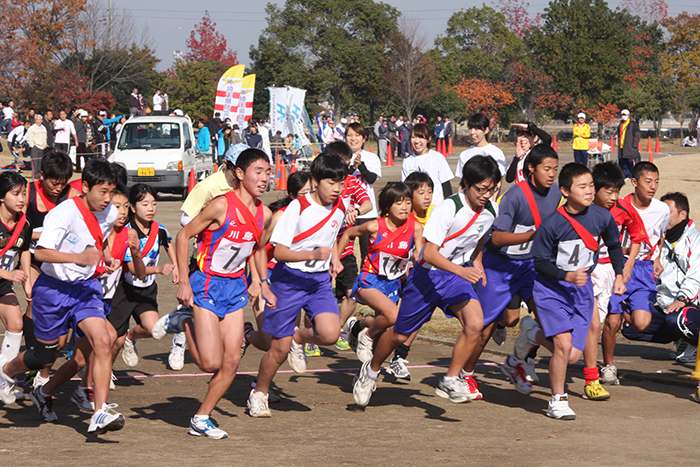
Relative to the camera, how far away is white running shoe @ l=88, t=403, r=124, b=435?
4.93 m

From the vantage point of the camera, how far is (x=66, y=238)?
5297 millimetres

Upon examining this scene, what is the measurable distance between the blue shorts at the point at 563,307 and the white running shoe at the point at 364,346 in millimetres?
1517

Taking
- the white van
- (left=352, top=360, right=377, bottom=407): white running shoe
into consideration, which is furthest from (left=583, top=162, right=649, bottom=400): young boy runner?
the white van

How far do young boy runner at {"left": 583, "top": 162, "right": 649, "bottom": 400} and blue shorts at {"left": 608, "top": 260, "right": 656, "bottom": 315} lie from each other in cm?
26

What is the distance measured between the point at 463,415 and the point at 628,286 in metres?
2.17

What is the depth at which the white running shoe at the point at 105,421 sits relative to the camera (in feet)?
16.2

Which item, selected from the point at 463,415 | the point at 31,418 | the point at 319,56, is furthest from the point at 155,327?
the point at 319,56

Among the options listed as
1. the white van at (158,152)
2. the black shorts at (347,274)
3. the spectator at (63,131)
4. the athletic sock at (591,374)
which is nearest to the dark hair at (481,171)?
the athletic sock at (591,374)

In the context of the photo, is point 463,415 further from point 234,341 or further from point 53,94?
point 53,94

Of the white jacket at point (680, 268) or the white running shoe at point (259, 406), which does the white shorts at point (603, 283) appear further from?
the white running shoe at point (259, 406)

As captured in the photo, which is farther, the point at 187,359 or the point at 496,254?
the point at 187,359

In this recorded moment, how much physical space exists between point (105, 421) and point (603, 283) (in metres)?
4.07

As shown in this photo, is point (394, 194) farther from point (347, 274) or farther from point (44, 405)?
point (44, 405)

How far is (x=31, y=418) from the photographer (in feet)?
18.6
